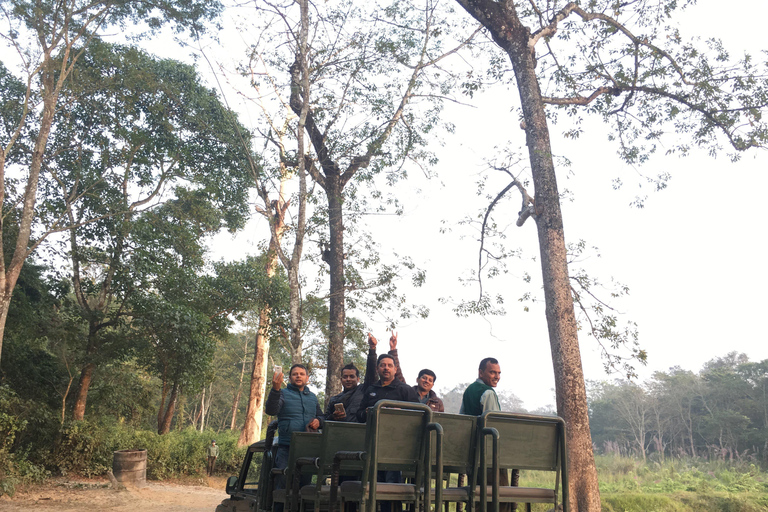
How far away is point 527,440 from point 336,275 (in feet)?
37.1

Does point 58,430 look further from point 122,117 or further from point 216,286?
point 122,117

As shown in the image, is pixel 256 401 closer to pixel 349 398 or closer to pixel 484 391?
pixel 349 398

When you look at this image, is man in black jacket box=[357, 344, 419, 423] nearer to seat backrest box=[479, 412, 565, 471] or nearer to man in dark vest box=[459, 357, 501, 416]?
man in dark vest box=[459, 357, 501, 416]

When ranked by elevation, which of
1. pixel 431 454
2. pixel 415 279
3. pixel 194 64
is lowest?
pixel 431 454

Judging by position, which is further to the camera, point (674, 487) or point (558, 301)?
point (674, 487)

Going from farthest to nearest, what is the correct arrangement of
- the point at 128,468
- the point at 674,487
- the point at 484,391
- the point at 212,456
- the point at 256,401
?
the point at 256,401
the point at 212,456
the point at 128,468
the point at 674,487
the point at 484,391

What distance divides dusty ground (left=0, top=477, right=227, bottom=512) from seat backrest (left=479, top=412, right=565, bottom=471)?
35.7 feet

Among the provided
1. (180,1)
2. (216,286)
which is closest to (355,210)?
(216,286)

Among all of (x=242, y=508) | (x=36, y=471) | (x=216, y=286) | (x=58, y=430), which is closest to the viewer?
(x=242, y=508)

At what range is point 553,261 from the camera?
983cm

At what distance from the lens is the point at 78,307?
17.1m

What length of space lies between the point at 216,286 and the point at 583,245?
1105 cm

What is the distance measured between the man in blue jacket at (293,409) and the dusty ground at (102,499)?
811 centimetres

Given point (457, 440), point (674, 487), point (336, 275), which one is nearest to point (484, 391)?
point (457, 440)
